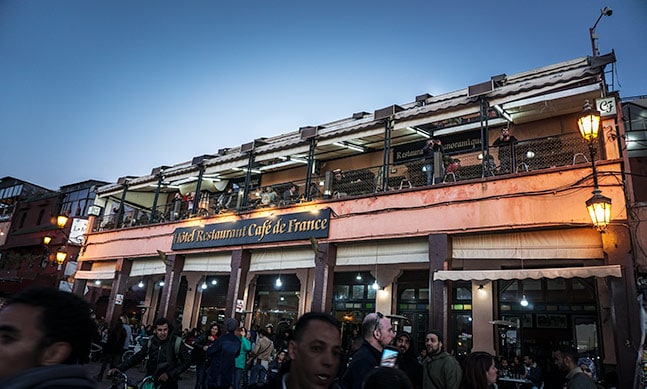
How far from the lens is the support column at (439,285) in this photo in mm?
10602

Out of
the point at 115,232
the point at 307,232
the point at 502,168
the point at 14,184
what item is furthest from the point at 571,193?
the point at 14,184

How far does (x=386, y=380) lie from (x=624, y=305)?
336 inches

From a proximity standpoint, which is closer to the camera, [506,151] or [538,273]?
[538,273]

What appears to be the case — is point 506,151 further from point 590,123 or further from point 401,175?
point 401,175

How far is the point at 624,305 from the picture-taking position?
339 inches

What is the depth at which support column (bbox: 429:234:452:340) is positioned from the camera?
10602mm

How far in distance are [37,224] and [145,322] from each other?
1642cm

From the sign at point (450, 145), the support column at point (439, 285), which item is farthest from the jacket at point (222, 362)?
the sign at point (450, 145)

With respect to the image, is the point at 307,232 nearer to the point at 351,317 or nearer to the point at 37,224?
the point at 351,317

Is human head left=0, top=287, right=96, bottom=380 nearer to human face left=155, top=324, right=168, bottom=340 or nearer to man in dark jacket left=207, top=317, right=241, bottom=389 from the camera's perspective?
human face left=155, top=324, right=168, bottom=340

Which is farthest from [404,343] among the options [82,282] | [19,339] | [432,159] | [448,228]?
[82,282]

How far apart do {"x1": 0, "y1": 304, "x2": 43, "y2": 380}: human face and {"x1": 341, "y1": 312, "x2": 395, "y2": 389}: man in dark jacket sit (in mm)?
2680

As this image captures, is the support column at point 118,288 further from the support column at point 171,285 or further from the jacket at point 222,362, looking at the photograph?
the jacket at point 222,362

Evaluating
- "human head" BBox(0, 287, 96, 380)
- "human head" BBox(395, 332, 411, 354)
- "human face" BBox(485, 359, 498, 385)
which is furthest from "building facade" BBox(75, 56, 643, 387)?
"human head" BBox(0, 287, 96, 380)
